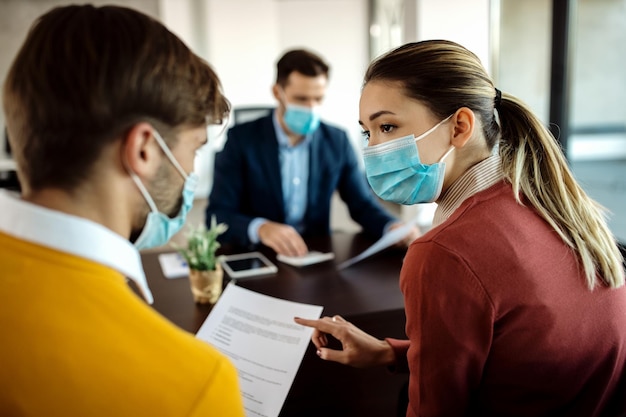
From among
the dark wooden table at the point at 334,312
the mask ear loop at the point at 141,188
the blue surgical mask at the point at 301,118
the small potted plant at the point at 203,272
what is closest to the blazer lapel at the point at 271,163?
the blue surgical mask at the point at 301,118

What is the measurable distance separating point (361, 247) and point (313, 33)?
4183mm

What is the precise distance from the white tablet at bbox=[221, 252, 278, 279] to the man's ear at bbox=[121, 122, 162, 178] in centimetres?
86

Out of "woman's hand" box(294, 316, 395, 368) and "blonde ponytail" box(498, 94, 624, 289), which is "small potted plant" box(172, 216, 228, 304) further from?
"blonde ponytail" box(498, 94, 624, 289)

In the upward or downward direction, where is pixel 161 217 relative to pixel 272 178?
upward

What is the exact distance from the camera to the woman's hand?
3.34 ft

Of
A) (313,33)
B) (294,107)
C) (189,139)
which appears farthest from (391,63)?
(313,33)

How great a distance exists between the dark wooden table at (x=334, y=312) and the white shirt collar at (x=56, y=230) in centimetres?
62

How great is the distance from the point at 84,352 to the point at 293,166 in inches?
70.1

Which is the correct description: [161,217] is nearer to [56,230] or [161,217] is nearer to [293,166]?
→ [56,230]

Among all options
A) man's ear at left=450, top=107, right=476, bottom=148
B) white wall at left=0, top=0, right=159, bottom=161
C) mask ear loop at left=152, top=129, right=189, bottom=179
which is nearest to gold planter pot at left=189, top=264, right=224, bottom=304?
mask ear loop at left=152, top=129, right=189, bottom=179

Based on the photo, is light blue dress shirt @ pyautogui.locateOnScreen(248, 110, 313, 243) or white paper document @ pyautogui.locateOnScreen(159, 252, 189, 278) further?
light blue dress shirt @ pyautogui.locateOnScreen(248, 110, 313, 243)

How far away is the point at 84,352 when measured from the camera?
1.72ft

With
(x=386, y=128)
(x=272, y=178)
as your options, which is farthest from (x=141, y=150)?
(x=272, y=178)

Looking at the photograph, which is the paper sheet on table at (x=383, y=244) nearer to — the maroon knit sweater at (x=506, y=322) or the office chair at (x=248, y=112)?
the maroon knit sweater at (x=506, y=322)
